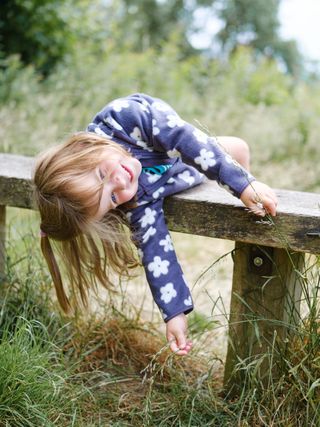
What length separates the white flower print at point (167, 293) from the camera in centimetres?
219

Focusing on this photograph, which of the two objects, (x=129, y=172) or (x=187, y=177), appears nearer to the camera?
(x=129, y=172)

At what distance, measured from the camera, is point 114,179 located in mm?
2168

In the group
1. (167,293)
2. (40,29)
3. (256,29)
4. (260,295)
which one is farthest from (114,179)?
(256,29)

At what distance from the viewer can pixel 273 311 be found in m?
2.22

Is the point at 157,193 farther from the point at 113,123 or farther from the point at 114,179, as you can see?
the point at 113,123

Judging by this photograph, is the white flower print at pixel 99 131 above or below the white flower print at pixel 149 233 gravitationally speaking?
above

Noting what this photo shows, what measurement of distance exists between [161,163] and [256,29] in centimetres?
2806

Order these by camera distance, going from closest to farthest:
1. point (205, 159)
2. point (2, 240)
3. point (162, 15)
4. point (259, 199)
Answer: point (259, 199)
point (205, 159)
point (2, 240)
point (162, 15)

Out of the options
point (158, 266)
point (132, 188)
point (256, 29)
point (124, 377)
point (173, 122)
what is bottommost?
point (256, 29)

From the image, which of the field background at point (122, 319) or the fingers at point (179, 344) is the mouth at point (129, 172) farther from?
the fingers at point (179, 344)

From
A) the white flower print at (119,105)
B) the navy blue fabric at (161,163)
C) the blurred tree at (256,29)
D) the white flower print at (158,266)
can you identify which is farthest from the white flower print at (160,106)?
the blurred tree at (256,29)

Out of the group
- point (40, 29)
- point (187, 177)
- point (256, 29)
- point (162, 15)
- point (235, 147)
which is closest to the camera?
point (187, 177)

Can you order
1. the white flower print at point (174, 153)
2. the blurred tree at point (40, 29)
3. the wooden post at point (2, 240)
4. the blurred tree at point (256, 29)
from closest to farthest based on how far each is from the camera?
the white flower print at point (174, 153) → the wooden post at point (2, 240) → the blurred tree at point (40, 29) → the blurred tree at point (256, 29)

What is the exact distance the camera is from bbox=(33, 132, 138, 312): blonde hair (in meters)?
2.13
